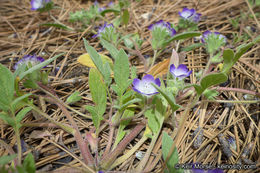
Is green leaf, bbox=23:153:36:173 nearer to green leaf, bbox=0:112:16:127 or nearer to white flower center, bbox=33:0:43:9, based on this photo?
green leaf, bbox=0:112:16:127

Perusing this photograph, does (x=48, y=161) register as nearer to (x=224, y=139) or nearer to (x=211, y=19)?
(x=224, y=139)

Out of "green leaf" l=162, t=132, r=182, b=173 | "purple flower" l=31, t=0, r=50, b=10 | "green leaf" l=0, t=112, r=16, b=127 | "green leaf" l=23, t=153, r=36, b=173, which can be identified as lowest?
"green leaf" l=162, t=132, r=182, b=173

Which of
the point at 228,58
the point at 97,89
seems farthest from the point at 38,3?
the point at 228,58

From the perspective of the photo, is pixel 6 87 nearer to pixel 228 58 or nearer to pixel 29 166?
pixel 29 166

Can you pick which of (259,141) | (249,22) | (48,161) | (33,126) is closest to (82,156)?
(48,161)

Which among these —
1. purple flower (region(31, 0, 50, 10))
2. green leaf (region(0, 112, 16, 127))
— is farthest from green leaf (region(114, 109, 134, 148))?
purple flower (region(31, 0, 50, 10))

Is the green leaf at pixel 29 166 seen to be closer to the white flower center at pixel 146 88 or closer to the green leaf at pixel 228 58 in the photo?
the white flower center at pixel 146 88
